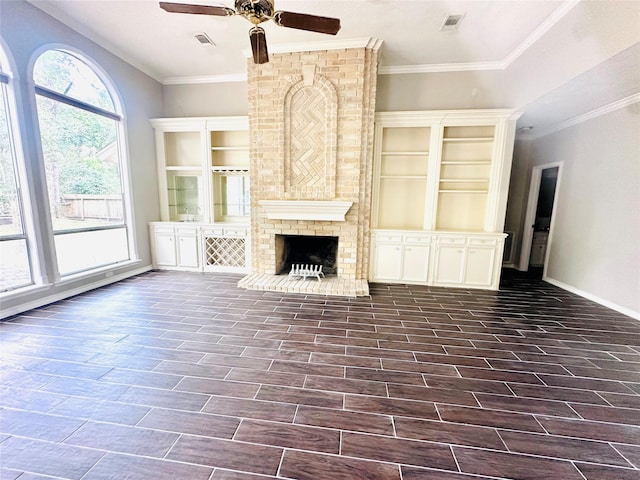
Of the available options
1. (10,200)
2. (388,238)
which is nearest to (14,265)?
(10,200)

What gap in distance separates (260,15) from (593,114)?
4.87 m

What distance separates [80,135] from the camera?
3705mm

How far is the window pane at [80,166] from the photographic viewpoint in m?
3.34

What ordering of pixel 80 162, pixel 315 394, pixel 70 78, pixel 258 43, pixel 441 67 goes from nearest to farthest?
pixel 315 394 < pixel 258 43 < pixel 70 78 < pixel 80 162 < pixel 441 67

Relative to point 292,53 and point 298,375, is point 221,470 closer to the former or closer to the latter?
point 298,375

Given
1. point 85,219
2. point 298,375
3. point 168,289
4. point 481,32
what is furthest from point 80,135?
point 481,32

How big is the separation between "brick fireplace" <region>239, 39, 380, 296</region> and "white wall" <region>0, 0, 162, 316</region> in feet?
6.76

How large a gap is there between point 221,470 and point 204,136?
474 cm

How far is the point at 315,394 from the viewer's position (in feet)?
6.11

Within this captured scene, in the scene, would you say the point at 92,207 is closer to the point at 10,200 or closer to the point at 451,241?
the point at 10,200

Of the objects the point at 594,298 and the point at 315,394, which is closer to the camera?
the point at 315,394

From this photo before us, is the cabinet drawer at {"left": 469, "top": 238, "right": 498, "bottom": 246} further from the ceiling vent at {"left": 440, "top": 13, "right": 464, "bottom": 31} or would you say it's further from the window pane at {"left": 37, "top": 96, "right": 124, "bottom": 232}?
the window pane at {"left": 37, "top": 96, "right": 124, "bottom": 232}

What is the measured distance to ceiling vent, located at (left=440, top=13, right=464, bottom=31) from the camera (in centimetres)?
304

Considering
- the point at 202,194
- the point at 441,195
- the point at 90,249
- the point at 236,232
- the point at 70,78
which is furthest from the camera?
the point at 202,194
